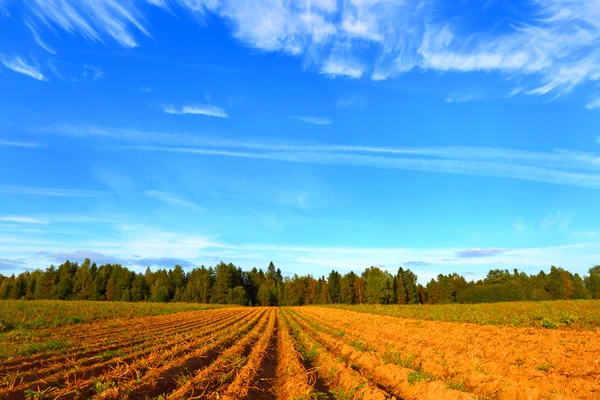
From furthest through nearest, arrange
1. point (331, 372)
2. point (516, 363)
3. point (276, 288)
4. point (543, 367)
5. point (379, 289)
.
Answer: point (276, 288), point (379, 289), point (331, 372), point (516, 363), point (543, 367)

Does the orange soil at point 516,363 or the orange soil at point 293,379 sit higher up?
the orange soil at point 516,363

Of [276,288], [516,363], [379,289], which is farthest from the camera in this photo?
[276,288]

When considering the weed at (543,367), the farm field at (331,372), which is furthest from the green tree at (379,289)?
the weed at (543,367)

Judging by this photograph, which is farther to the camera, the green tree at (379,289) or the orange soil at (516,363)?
the green tree at (379,289)

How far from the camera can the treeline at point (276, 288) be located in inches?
3563

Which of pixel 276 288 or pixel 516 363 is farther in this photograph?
pixel 276 288

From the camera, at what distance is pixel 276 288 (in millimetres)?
122562

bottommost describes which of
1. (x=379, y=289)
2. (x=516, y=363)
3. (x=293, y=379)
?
(x=293, y=379)

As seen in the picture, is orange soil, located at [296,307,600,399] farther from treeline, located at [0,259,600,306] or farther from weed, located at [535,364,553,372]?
treeline, located at [0,259,600,306]

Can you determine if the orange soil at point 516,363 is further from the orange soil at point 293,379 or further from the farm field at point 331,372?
the orange soil at point 293,379

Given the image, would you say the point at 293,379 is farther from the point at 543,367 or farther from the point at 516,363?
the point at 543,367

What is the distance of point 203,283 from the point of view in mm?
105188

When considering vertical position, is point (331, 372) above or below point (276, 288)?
below

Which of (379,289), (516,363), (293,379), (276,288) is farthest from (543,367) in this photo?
(276,288)
